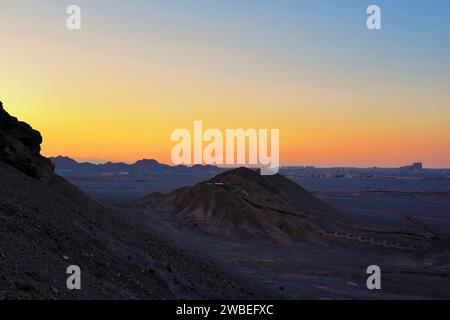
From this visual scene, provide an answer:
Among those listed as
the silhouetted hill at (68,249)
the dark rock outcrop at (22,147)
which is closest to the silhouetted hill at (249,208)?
the dark rock outcrop at (22,147)

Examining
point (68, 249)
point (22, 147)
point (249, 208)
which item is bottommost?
point (249, 208)

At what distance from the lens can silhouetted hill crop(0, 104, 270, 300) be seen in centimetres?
1134

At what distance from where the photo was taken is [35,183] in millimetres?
19719

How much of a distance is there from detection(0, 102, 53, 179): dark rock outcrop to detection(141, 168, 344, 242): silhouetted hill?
93.5 ft

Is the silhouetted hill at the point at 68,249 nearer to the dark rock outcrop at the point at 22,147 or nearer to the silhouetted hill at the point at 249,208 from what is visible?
the dark rock outcrop at the point at 22,147

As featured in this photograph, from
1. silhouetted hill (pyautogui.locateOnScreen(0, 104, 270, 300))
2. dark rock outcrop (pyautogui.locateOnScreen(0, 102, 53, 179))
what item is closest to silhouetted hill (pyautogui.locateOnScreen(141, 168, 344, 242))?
dark rock outcrop (pyautogui.locateOnScreen(0, 102, 53, 179))

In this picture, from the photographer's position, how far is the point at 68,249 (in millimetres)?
14438

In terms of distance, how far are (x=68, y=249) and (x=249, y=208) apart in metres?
40.8

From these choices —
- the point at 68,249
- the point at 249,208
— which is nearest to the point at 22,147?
the point at 68,249

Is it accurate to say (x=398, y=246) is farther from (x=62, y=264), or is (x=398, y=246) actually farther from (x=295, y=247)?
(x=62, y=264)

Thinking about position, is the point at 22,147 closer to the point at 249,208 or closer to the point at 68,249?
the point at 68,249

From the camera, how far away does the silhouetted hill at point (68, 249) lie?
11344 mm
